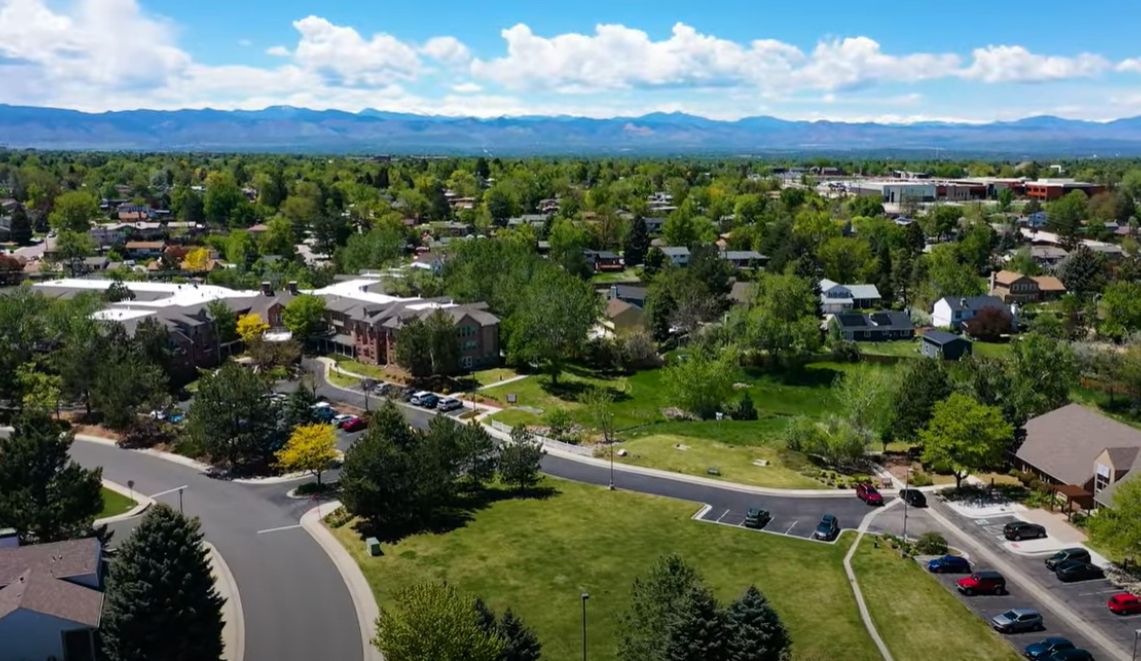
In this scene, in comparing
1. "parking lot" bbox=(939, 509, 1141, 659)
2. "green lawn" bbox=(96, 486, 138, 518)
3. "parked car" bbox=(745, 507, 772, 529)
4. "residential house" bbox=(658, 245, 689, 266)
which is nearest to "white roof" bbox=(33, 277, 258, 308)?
"green lawn" bbox=(96, 486, 138, 518)

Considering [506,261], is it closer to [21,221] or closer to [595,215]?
[595,215]

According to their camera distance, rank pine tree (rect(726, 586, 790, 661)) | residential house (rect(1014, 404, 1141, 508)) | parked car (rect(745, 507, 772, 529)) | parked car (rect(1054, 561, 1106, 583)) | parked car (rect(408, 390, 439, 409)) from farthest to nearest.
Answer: parked car (rect(408, 390, 439, 409)) < residential house (rect(1014, 404, 1141, 508)) < parked car (rect(745, 507, 772, 529)) < parked car (rect(1054, 561, 1106, 583)) < pine tree (rect(726, 586, 790, 661))

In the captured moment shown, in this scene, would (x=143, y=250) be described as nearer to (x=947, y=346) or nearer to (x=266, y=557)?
(x=266, y=557)

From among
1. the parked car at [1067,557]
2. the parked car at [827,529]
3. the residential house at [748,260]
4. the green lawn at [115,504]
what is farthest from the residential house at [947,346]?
the green lawn at [115,504]

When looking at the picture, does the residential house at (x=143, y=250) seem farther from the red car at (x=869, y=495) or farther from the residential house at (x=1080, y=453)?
the residential house at (x=1080, y=453)

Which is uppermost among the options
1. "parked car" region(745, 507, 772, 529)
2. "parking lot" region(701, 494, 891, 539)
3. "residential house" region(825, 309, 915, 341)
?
"residential house" region(825, 309, 915, 341)

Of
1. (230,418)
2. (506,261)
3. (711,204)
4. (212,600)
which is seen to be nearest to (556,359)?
(506,261)

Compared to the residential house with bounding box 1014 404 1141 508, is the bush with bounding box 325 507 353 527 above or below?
below

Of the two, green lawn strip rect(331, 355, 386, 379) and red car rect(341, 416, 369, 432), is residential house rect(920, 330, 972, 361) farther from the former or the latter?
red car rect(341, 416, 369, 432)
